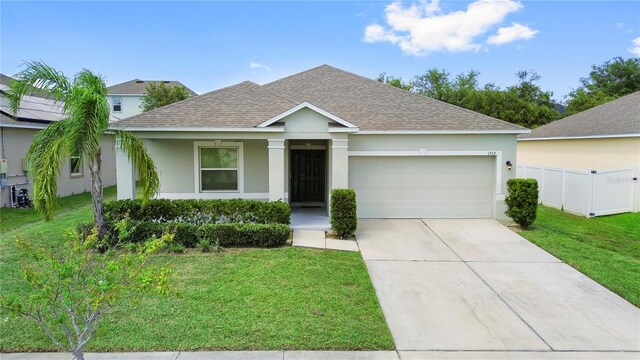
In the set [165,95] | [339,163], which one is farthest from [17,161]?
[165,95]

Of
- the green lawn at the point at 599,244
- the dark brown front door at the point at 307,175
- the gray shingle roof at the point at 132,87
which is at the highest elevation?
the gray shingle roof at the point at 132,87

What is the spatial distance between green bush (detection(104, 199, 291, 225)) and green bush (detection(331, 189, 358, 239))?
54.6 inches

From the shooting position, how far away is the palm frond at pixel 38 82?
802 cm

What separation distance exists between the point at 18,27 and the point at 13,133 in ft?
13.5

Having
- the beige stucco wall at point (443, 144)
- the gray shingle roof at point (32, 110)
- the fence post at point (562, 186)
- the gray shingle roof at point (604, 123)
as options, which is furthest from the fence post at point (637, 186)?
the gray shingle roof at point (32, 110)

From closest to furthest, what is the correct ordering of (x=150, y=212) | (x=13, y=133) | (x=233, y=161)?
(x=150, y=212) < (x=233, y=161) < (x=13, y=133)

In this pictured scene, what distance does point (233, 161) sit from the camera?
1263cm

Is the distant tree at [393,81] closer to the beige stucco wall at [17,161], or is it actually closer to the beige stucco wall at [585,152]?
the beige stucco wall at [585,152]

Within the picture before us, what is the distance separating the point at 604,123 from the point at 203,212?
16.7 m

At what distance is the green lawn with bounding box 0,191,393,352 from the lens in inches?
188

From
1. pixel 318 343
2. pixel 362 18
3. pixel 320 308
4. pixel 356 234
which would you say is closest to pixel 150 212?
pixel 356 234

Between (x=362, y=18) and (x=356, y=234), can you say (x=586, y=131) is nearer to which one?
(x=362, y=18)

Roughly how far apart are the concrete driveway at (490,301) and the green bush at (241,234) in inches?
86.1

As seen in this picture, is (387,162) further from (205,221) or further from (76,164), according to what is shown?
(76,164)
